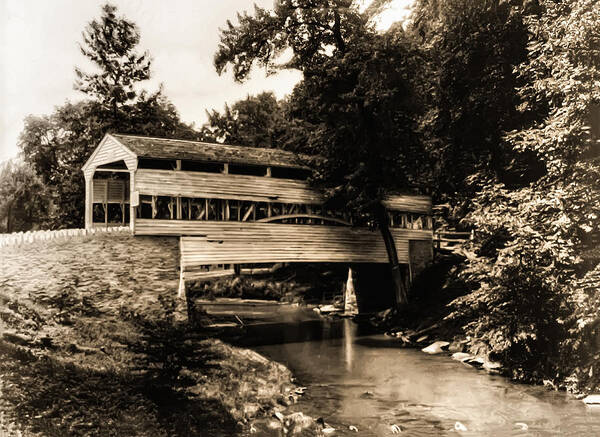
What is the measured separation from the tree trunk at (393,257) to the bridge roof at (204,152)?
3392mm

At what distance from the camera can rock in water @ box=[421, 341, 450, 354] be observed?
652 inches

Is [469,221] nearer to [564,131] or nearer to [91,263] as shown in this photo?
[564,131]

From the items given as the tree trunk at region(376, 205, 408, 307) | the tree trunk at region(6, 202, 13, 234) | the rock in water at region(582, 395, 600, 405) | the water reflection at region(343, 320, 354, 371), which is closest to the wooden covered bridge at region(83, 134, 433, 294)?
the tree trunk at region(376, 205, 408, 307)

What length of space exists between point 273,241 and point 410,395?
7.70 m

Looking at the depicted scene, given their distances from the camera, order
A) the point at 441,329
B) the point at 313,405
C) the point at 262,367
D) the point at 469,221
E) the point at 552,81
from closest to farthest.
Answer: the point at 313,405
the point at 552,81
the point at 262,367
the point at 469,221
the point at 441,329

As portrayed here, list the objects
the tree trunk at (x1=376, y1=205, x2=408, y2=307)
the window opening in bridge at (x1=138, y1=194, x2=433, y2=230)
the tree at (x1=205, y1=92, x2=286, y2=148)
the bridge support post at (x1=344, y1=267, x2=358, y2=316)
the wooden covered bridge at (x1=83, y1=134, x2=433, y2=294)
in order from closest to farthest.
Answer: the wooden covered bridge at (x1=83, y1=134, x2=433, y2=294)
the window opening in bridge at (x1=138, y1=194, x2=433, y2=230)
the tree trunk at (x1=376, y1=205, x2=408, y2=307)
the bridge support post at (x1=344, y1=267, x2=358, y2=316)
the tree at (x1=205, y1=92, x2=286, y2=148)

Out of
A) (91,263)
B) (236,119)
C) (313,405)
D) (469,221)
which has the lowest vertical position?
(313,405)

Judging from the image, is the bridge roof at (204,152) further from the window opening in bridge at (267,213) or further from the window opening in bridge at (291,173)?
the window opening in bridge at (267,213)

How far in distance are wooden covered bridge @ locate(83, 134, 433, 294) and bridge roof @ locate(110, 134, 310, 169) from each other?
30 mm

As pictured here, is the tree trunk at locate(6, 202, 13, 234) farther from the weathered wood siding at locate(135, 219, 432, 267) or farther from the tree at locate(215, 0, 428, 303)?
the tree at locate(215, 0, 428, 303)

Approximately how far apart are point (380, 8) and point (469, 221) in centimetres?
981

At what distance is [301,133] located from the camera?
64.5 feet

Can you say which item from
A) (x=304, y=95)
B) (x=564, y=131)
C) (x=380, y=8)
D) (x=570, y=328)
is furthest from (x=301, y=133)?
(x=570, y=328)

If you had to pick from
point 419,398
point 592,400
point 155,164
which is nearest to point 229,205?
point 155,164
